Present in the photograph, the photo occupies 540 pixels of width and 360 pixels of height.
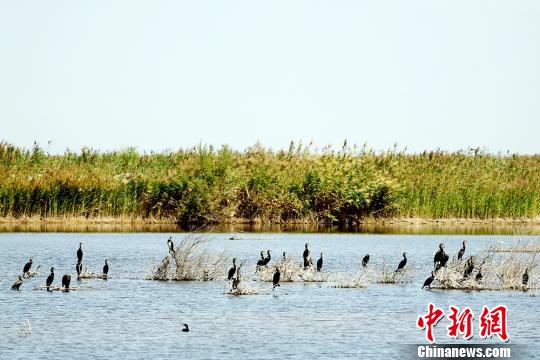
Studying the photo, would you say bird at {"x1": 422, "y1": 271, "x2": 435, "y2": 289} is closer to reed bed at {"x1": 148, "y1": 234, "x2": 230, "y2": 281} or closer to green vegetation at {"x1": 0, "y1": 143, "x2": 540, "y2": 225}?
reed bed at {"x1": 148, "y1": 234, "x2": 230, "y2": 281}

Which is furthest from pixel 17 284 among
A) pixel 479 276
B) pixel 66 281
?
pixel 479 276

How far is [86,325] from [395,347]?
6.08 meters

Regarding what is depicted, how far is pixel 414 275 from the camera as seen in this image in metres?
31.1

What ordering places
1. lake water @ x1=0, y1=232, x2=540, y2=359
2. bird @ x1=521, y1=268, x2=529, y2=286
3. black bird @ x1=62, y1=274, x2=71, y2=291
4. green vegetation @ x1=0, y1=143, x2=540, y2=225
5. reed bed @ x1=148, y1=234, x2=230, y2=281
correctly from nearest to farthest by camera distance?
1. lake water @ x1=0, y1=232, x2=540, y2=359
2. black bird @ x1=62, y1=274, x2=71, y2=291
3. bird @ x1=521, y1=268, x2=529, y2=286
4. reed bed @ x1=148, y1=234, x2=230, y2=281
5. green vegetation @ x1=0, y1=143, x2=540, y2=225

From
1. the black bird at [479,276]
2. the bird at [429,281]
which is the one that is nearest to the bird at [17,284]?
the bird at [429,281]

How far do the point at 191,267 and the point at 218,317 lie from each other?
526 centimetres

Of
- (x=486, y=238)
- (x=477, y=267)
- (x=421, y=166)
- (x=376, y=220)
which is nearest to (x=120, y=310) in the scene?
(x=477, y=267)

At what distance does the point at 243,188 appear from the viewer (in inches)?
1934

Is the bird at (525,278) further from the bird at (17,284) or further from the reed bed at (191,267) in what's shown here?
the bird at (17,284)

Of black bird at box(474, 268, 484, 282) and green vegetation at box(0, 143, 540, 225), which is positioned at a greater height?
green vegetation at box(0, 143, 540, 225)

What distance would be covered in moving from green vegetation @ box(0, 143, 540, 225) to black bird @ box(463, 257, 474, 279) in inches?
851

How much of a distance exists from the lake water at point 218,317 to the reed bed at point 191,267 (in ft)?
1.06

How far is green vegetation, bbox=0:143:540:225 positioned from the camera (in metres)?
47.0

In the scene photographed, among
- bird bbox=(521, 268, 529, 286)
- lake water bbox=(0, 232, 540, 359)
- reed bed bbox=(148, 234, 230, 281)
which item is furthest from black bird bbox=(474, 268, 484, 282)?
reed bed bbox=(148, 234, 230, 281)
